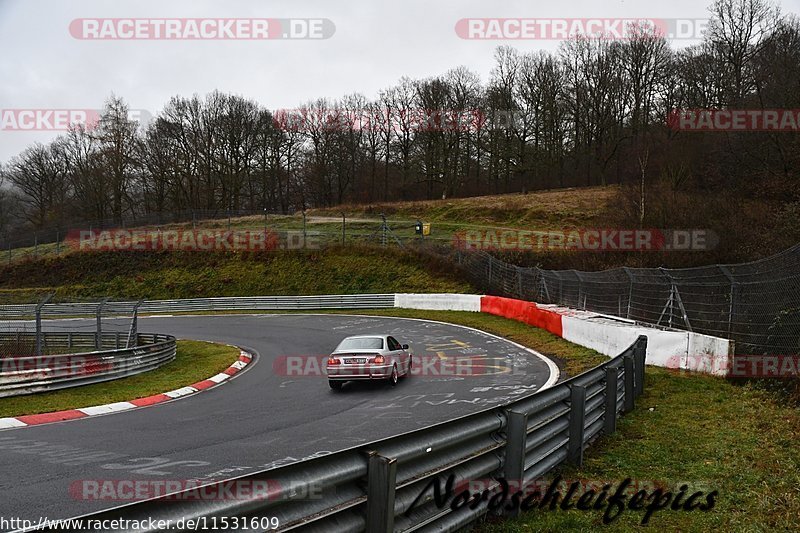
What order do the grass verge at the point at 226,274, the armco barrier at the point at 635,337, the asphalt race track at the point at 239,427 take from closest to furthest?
1. the asphalt race track at the point at 239,427
2. the armco barrier at the point at 635,337
3. the grass verge at the point at 226,274

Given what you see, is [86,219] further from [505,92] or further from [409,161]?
[505,92]

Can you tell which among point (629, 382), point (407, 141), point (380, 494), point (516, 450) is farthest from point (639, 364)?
point (407, 141)

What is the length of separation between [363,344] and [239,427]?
5003mm

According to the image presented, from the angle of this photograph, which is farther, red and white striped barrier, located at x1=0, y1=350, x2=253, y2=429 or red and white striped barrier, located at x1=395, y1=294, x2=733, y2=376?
red and white striped barrier, located at x1=395, y1=294, x2=733, y2=376

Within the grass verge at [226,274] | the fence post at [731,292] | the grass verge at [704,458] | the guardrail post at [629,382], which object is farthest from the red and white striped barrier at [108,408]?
the grass verge at [226,274]

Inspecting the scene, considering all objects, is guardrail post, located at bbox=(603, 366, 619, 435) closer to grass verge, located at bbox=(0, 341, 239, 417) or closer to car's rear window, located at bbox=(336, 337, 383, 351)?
car's rear window, located at bbox=(336, 337, 383, 351)

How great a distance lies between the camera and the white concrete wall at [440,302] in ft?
108

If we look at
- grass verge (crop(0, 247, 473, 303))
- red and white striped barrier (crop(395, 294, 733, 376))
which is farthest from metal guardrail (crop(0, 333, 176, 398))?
grass verge (crop(0, 247, 473, 303))

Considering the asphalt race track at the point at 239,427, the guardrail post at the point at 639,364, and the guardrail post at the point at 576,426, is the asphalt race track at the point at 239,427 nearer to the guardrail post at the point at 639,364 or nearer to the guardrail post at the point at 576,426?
the guardrail post at the point at 639,364

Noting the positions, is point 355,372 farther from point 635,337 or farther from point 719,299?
point 719,299

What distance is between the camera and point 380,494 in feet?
11.6

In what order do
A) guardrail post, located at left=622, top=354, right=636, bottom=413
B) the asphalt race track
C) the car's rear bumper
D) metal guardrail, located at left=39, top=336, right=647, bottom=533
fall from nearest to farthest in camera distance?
metal guardrail, located at left=39, top=336, right=647, bottom=533
the asphalt race track
guardrail post, located at left=622, top=354, right=636, bottom=413
the car's rear bumper

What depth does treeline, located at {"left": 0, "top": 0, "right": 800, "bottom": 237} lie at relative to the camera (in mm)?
63719

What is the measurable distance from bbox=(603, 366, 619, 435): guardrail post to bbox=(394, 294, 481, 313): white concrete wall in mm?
24067
